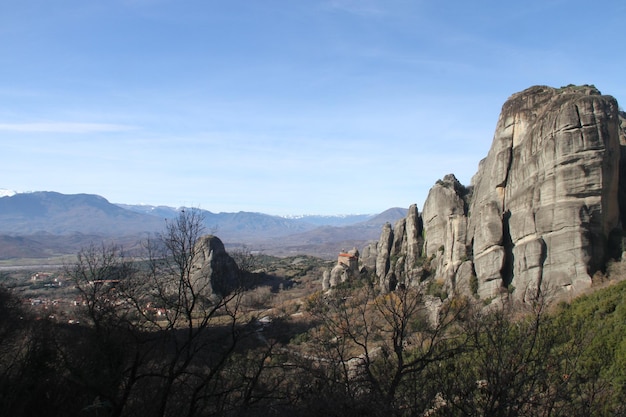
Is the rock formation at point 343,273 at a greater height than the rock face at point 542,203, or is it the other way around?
the rock face at point 542,203

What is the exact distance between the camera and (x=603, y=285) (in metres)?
26.4

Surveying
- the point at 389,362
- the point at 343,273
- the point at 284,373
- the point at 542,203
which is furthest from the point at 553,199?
the point at 343,273

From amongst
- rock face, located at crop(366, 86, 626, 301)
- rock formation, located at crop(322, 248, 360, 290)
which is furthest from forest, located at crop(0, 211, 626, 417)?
rock formation, located at crop(322, 248, 360, 290)

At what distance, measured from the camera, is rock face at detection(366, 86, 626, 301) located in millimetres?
28156

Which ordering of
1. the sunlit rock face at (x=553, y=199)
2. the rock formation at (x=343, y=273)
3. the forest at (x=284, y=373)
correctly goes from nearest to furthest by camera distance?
the forest at (x=284, y=373), the sunlit rock face at (x=553, y=199), the rock formation at (x=343, y=273)

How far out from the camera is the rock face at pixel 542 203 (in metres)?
28.2

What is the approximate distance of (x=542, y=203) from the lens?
1203 inches

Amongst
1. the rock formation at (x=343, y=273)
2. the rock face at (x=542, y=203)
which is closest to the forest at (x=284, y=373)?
the rock face at (x=542, y=203)

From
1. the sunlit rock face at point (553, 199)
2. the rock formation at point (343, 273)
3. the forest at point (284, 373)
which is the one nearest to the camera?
the forest at point (284, 373)

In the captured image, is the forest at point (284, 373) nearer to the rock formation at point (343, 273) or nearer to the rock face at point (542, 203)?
the rock face at point (542, 203)

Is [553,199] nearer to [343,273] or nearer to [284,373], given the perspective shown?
[284,373]

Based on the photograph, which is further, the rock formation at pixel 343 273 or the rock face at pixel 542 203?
the rock formation at pixel 343 273

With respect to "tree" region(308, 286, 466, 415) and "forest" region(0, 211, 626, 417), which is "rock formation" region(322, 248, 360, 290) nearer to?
"tree" region(308, 286, 466, 415)

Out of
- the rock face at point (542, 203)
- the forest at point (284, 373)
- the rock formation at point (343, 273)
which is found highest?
the rock face at point (542, 203)
